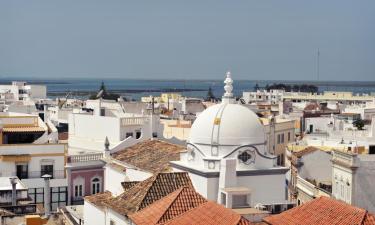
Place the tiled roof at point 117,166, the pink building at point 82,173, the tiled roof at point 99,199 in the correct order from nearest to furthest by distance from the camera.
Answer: the tiled roof at point 99,199 → the tiled roof at point 117,166 → the pink building at point 82,173

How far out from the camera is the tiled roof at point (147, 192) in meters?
22.6

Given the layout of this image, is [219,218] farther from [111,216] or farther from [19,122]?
[19,122]

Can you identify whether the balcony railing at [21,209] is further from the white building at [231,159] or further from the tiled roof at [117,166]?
the tiled roof at [117,166]

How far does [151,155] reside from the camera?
31734mm

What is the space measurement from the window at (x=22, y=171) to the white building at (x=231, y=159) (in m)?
14.9

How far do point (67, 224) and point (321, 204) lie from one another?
1179 cm

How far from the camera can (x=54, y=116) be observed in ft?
216

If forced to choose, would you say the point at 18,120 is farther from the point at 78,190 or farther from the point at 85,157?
the point at 78,190

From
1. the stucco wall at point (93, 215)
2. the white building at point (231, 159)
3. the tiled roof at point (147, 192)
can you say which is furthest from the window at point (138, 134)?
the tiled roof at point (147, 192)

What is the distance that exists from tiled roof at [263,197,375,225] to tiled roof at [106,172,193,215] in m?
4.36

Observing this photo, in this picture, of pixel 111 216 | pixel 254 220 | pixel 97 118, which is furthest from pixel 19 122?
pixel 254 220

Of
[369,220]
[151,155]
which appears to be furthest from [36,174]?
[369,220]

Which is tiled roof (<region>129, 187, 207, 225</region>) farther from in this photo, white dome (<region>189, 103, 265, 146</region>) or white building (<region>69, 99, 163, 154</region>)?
white building (<region>69, 99, 163, 154</region>)

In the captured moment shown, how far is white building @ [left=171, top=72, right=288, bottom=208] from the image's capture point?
24.6 meters
